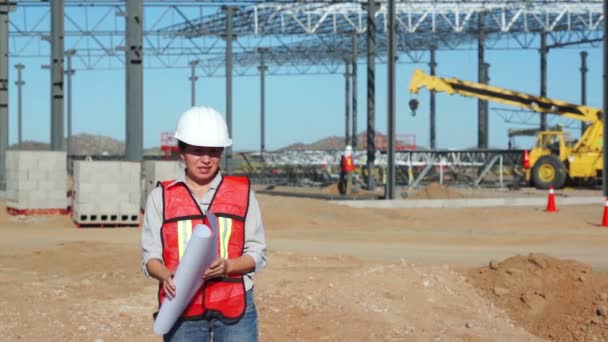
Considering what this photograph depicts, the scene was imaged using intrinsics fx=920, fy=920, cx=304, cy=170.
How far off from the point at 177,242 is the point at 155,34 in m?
47.6

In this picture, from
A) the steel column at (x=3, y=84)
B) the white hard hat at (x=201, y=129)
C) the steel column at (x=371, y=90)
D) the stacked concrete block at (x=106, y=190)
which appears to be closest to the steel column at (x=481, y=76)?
the steel column at (x=371, y=90)

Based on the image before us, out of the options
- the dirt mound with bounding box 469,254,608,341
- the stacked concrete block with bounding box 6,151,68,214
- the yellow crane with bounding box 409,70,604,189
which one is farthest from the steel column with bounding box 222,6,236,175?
the dirt mound with bounding box 469,254,608,341

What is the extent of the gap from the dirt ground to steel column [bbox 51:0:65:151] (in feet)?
31.3

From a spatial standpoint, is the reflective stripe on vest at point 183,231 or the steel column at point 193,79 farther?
the steel column at point 193,79

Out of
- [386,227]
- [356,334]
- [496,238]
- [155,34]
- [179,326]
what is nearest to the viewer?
[179,326]

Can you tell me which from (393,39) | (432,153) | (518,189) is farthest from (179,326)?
(432,153)

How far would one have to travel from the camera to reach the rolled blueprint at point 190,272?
11.5 feet

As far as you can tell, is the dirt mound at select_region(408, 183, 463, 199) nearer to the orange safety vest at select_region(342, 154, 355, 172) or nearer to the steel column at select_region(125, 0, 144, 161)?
the orange safety vest at select_region(342, 154, 355, 172)

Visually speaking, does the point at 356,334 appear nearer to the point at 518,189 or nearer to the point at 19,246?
the point at 19,246

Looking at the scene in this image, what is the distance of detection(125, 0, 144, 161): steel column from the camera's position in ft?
68.9

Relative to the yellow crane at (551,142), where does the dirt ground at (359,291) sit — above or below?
below

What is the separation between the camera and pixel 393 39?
2670 cm

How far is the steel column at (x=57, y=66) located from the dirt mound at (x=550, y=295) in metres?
17.6

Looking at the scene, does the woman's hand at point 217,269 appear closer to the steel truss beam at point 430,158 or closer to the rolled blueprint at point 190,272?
the rolled blueprint at point 190,272
